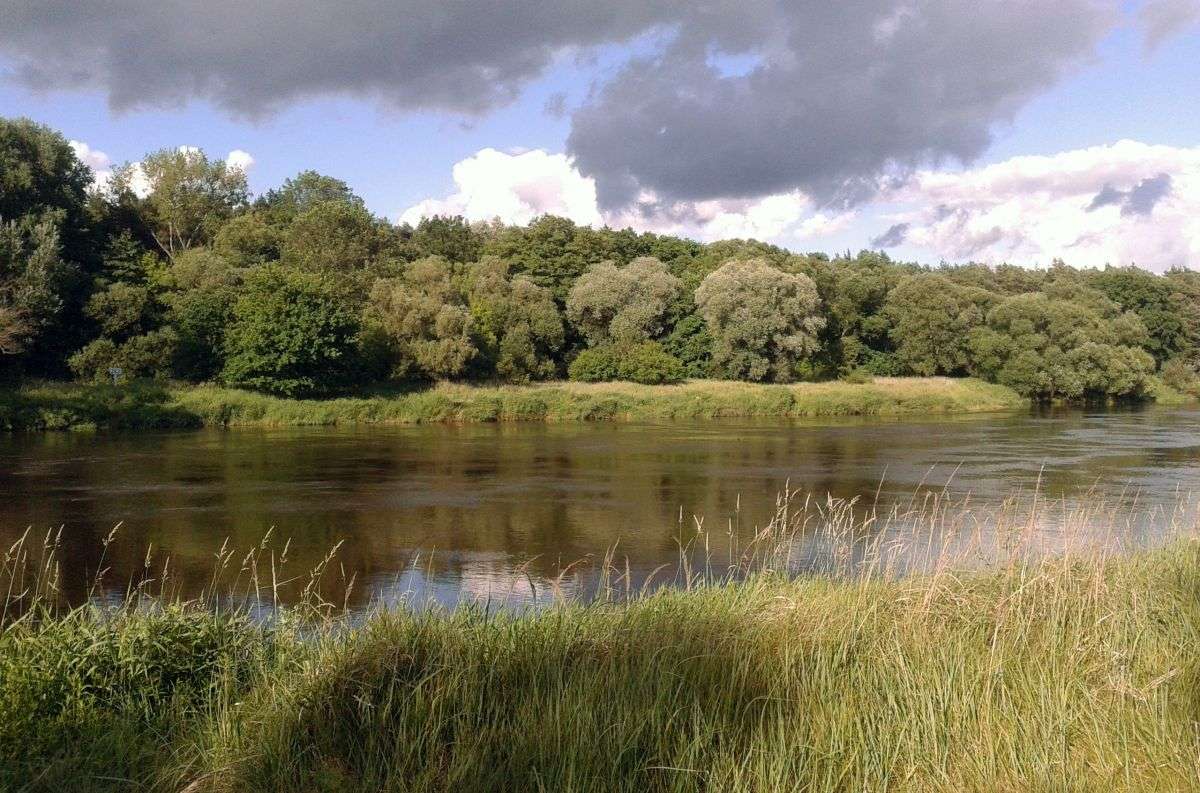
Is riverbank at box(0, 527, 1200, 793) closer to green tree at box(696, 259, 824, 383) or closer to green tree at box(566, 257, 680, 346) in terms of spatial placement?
green tree at box(696, 259, 824, 383)

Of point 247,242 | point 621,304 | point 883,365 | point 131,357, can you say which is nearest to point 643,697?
point 131,357

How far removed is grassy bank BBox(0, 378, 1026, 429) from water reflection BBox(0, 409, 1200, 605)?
2.65m

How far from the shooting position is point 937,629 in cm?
662

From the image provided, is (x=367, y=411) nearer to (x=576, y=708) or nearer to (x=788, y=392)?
(x=788, y=392)

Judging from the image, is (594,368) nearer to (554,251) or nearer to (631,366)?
(631,366)

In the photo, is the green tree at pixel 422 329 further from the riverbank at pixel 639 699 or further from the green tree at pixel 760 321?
the riverbank at pixel 639 699

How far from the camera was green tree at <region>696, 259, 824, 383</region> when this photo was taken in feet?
178

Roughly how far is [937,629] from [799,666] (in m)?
1.16

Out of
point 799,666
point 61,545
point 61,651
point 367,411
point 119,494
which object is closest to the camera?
point 799,666

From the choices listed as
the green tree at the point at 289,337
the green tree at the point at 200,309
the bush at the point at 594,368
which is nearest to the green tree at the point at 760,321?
the bush at the point at 594,368

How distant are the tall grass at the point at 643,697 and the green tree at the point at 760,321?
4707 centimetres

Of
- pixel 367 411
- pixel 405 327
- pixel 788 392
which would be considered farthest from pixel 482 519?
pixel 788 392

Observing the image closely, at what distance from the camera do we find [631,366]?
5328cm

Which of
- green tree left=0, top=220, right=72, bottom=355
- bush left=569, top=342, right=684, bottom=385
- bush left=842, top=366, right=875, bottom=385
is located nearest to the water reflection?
green tree left=0, top=220, right=72, bottom=355
